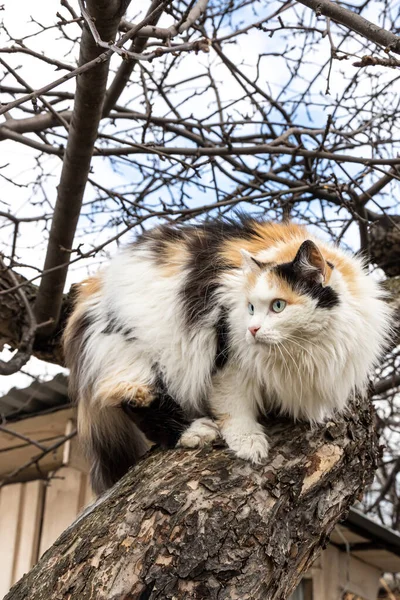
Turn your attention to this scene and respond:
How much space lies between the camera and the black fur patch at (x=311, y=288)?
2.23 meters

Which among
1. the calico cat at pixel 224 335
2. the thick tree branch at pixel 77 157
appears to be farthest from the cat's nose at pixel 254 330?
the thick tree branch at pixel 77 157

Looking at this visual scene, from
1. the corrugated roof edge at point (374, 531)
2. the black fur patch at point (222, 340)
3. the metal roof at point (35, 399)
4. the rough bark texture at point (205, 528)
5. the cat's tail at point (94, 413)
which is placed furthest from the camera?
the corrugated roof edge at point (374, 531)

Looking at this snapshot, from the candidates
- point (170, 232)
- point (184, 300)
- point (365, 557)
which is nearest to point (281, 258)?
point (184, 300)

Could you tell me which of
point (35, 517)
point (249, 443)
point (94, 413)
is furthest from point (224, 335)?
point (35, 517)

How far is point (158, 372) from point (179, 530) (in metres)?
0.68

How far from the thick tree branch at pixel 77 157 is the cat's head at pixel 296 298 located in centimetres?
91

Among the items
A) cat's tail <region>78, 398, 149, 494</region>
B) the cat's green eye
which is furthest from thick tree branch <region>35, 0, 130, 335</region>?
the cat's green eye

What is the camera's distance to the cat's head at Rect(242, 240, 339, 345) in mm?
2201

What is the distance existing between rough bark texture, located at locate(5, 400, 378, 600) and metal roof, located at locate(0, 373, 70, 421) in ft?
5.48

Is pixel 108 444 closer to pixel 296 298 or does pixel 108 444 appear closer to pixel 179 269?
pixel 179 269

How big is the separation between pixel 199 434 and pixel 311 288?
0.60m

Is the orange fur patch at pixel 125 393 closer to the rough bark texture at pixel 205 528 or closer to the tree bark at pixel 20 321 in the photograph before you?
the rough bark texture at pixel 205 528

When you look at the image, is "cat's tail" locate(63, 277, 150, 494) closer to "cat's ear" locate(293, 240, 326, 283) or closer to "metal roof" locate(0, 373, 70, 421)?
"cat's ear" locate(293, 240, 326, 283)

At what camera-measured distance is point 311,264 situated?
7.30 feet
